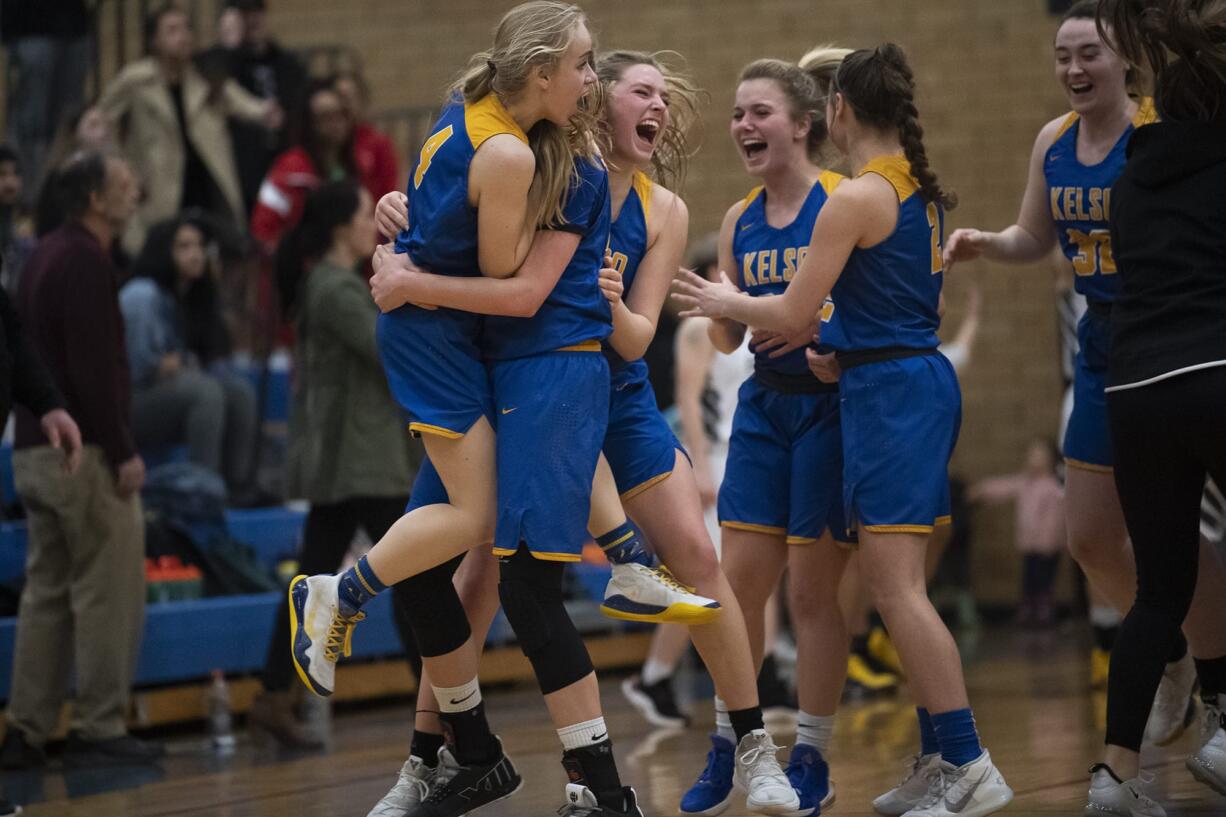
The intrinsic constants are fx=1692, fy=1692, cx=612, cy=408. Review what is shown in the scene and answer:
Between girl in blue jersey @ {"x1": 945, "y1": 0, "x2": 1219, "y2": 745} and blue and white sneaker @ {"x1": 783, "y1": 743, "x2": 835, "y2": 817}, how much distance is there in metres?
0.99

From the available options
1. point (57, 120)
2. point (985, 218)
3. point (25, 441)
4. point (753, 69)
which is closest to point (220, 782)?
point (25, 441)

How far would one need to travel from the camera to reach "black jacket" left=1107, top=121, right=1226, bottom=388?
369cm

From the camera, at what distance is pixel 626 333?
13.1 ft

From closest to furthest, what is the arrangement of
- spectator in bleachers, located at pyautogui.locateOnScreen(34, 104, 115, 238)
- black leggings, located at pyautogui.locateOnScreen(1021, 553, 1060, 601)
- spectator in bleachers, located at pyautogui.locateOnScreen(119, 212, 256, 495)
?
1. spectator in bleachers, located at pyautogui.locateOnScreen(119, 212, 256, 495)
2. spectator in bleachers, located at pyautogui.locateOnScreen(34, 104, 115, 238)
3. black leggings, located at pyautogui.locateOnScreen(1021, 553, 1060, 601)

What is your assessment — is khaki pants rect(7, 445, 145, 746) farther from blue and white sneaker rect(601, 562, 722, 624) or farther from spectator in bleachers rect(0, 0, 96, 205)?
spectator in bleachers rect(0, 0, 96, 205)

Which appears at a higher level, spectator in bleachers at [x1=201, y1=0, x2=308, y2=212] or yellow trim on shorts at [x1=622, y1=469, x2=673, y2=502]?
spectator in bleachers at [x1=201, y1=0, x2=308, y2=212]

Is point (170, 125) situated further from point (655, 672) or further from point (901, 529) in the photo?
point (901, 529)

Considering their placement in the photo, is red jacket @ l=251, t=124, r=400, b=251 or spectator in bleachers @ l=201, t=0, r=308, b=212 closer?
red jacket @ l=251, t=124, r=400, b=251

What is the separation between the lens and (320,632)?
3.84m

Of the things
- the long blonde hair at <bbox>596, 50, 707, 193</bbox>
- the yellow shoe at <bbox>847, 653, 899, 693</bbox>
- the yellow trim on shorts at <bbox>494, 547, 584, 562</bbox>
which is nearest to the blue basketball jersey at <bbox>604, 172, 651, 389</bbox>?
the long blonde hair at <bbox>596, 50, 707, 193</bbox>

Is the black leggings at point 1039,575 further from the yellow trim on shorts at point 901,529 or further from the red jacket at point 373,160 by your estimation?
the yellow trim on shorts at point 901,529

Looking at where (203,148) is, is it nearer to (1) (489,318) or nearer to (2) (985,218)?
(2) (985,218)

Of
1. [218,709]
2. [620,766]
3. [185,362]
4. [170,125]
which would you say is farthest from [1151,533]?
[170,125]

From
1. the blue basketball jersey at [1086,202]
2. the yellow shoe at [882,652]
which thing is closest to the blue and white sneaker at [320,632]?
the blue basketball jersey at [1086,202]
